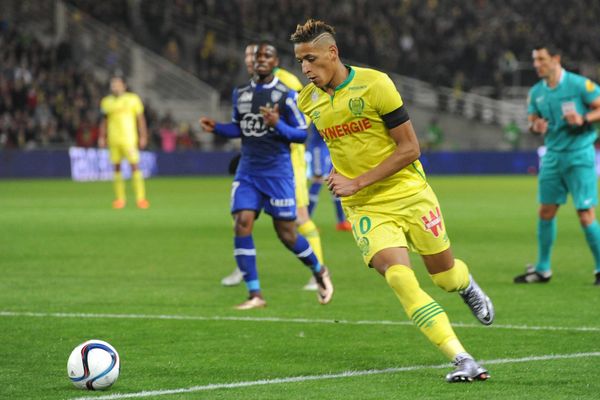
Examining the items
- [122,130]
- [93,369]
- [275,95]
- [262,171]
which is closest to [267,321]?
[262,171]

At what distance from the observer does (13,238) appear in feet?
54.5

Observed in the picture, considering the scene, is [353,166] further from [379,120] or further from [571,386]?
[571,386]

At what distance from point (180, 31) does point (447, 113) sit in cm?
1008

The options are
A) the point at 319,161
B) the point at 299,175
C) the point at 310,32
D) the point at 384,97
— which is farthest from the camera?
the point at 319,161

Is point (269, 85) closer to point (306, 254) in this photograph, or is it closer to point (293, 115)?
point (293, 115)

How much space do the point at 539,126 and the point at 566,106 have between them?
0.33m

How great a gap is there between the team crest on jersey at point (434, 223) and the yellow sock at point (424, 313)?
1.34 feet

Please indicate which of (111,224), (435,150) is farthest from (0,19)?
(111,224)

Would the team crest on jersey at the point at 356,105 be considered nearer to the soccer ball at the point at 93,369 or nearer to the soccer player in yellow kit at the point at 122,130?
the soccer ball at the point at 93,369

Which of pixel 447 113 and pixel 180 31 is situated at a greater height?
pixel 180 31

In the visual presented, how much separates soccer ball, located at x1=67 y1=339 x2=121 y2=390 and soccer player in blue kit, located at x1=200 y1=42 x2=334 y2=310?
3.49m

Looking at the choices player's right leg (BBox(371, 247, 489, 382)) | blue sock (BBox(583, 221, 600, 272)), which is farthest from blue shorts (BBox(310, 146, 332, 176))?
player's right leg (BBox(371, 247, 489, 382))

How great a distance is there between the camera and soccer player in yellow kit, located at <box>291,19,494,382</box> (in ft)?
22.0

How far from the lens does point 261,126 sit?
10.1 metres
